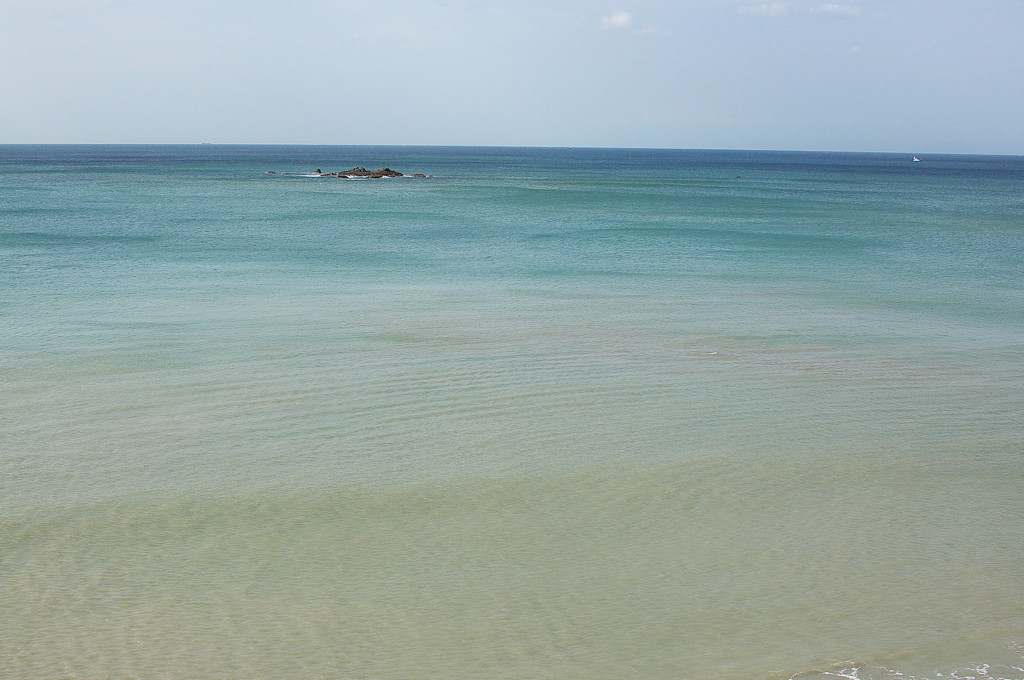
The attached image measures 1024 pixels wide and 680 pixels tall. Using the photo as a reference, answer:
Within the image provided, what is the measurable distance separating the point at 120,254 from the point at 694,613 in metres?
19.9

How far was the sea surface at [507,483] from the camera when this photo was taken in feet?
16.4

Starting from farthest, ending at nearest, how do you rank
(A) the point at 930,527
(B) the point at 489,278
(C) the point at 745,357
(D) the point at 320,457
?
(B) the point at 489,278
(C) the point at 745,357
(D) the point at 320,457
(A) the point at 930,527

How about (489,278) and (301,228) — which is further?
(301,228)

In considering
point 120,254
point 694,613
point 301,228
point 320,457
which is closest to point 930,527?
point 694,613

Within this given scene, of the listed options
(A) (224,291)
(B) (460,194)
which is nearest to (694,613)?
(A) (224,291)

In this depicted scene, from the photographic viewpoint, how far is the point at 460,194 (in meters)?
51.3

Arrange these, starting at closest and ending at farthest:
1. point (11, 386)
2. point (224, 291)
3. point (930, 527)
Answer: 1. point (930, 527)
2. point (11, 386)
3. point (224, 291)

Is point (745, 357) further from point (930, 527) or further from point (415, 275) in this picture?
point (415, 275)

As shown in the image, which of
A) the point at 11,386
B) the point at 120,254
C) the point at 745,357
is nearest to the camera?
the point at 11,386

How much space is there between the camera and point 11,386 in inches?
376

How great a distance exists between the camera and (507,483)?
721cm

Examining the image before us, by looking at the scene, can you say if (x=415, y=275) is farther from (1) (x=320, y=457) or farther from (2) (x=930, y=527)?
(2) (x=930, y=527)

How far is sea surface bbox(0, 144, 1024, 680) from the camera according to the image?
16.4 feet

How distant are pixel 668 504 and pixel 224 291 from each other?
11.5m
